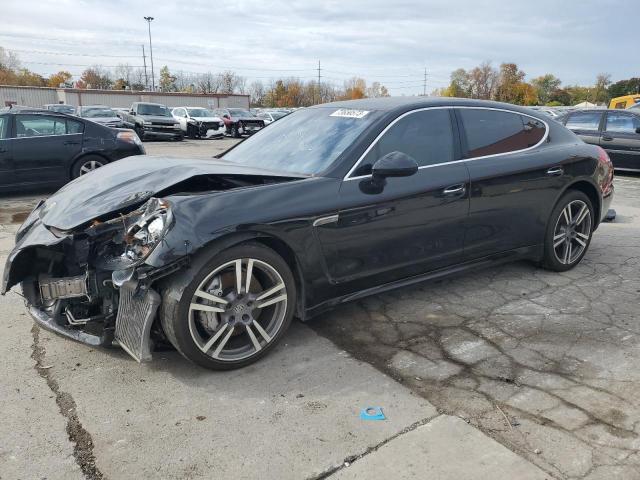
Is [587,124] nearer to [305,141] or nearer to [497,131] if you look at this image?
[497,131]

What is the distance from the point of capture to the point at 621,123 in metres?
12.0

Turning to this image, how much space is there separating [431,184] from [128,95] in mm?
56839

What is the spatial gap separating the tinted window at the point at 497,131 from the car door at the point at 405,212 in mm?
201

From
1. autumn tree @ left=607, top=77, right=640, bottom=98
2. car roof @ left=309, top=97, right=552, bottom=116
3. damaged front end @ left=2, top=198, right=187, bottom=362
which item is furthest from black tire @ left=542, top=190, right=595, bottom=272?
autumn tree @ left=607, top=77, right=640, bottom=98

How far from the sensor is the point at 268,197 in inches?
123

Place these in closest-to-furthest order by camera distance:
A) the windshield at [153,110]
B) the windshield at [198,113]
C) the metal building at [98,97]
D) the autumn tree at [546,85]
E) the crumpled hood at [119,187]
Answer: the crumpled hood at [119,187] < the windshield at [153,110] < the windshield at [198,113] < the metal building at [98,97] < the autumn tree at [546,85]

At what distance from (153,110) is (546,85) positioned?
261 feet

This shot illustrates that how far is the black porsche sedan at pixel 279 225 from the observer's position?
2.88 m

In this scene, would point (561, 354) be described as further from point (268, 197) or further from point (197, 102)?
point (197, 102)

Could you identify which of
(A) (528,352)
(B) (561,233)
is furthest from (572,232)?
(A) (528,352)

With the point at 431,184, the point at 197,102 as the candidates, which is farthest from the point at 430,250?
the point at 197,102

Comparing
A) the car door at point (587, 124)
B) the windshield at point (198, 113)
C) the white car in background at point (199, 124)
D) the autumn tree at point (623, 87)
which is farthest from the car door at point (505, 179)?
the autumn tree at point (623, 87)

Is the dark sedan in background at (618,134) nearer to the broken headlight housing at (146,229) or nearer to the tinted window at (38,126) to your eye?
the tinted window at (38,126)

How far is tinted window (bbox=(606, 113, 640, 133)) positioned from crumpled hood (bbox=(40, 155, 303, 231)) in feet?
37.1
